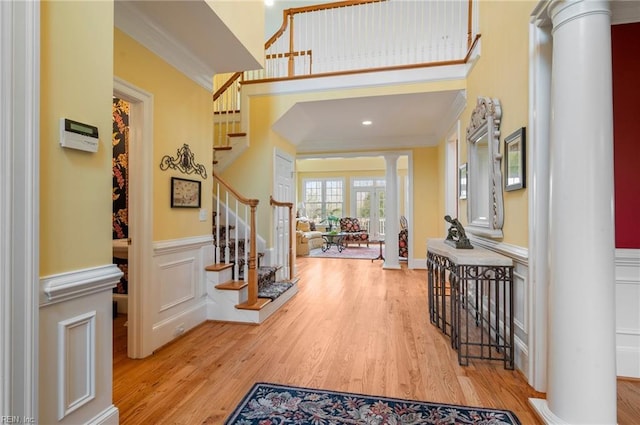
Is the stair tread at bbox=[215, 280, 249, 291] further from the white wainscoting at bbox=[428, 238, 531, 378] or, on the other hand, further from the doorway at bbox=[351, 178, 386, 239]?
the doorway at bbox=[351, 178, 386, 239]

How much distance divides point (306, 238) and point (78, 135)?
293 inches

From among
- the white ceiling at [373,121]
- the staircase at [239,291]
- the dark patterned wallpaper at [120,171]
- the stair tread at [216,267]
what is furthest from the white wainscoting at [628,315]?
the dark patterned wallpaper at [120,171]

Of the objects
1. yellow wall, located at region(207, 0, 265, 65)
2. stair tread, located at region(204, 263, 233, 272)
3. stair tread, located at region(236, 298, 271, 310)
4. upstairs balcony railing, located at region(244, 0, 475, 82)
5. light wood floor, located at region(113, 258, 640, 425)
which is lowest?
light wood floor, located at region(113, 258, 640, 425)

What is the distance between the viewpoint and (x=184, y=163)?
9.88ft

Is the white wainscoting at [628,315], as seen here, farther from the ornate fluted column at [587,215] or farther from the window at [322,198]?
the window at [322,198]

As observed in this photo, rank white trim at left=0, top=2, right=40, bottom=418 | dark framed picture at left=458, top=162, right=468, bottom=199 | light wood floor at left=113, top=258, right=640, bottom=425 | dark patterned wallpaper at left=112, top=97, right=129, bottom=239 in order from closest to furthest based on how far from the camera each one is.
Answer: white trim at left=0, top=2, right=40, bottom=418
light wood floor at left=113, top=258, right=640, bottom=425
dark patterned wallpaper at left=112, top=97, right=129, bottom=239
dark framed picture at left=458, top=162, right=468, bottom=199

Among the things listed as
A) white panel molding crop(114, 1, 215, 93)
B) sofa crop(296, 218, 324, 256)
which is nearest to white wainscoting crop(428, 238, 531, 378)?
white panel molding crop(114, 1, 215, 93)

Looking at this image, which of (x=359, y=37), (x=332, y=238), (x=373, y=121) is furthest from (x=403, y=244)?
(x=359, y=37)

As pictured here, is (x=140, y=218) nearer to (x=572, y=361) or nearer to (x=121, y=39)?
(x=121, y=39)

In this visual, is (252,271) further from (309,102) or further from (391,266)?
(391,266)

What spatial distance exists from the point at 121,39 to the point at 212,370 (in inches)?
101

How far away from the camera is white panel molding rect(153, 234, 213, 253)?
270 centimetres

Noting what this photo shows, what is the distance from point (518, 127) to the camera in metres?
2.32

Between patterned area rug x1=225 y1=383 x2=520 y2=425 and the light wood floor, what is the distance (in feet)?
0.26
